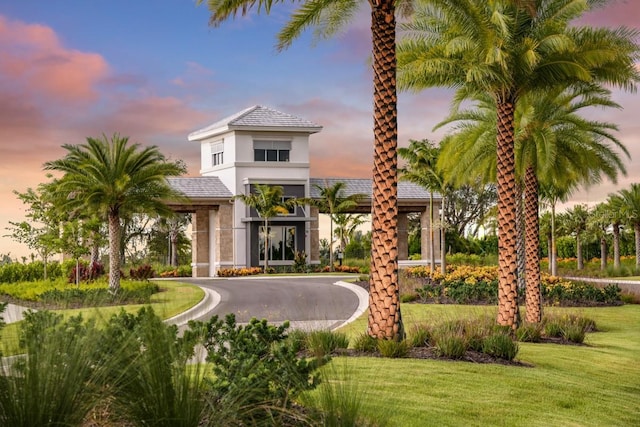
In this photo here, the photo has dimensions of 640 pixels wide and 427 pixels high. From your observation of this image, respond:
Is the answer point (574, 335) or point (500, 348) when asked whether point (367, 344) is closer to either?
point (500, 348)

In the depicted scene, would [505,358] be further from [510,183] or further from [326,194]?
[326,194]

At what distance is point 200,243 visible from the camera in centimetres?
4912

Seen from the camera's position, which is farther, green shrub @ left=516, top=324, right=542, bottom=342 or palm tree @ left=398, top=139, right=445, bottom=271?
palm tree @ left=398, top=139, right=445, bottom=271

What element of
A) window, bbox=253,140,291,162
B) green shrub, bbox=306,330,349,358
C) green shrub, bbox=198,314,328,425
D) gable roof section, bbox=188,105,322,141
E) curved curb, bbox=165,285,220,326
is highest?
gable roof section, bbox=188,105,322,141

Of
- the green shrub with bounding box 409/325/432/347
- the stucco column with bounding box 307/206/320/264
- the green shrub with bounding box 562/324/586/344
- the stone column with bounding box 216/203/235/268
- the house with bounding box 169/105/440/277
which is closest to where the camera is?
the green shrub with bounding box 409/325/432/347

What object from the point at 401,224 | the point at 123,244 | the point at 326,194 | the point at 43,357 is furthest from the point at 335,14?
the point at 123,244

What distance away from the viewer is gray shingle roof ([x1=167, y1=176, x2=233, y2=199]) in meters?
47.2

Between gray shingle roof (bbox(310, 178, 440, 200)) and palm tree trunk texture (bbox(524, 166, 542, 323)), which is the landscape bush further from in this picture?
gray shingle roof (bbox(310, 178, 440, 200))

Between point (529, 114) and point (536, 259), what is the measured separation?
558 cm

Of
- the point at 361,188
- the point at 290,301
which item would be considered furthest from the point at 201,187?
the point at 290,301

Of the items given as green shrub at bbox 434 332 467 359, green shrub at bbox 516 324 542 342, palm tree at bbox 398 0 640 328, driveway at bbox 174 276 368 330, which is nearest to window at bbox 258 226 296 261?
driveway at bbox 174 276 368 330

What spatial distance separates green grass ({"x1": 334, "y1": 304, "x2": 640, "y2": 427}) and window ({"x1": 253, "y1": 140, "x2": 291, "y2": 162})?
33.7m

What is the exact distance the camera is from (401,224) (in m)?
52.1

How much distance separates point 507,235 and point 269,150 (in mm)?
31110
